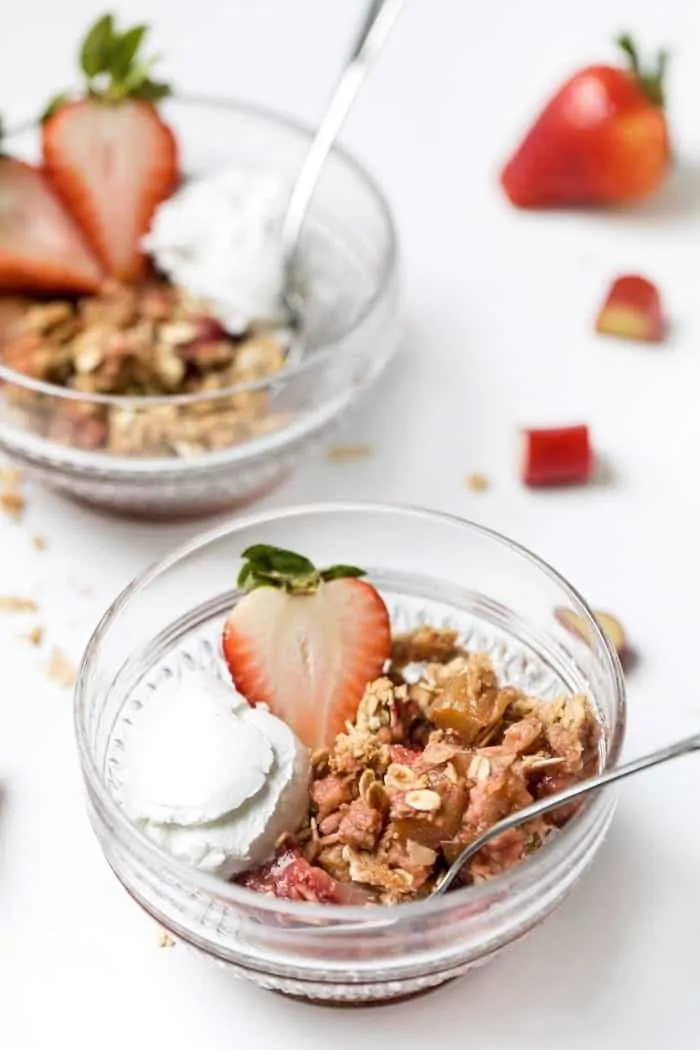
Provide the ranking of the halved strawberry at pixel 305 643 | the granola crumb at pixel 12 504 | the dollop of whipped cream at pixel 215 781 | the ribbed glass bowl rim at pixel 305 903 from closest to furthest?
the ribbed glass bowl rim at pixel 305 903, the dollop of whipped cream at pixel 215 781, the halved strawberry at pixel 305 643, the granola crumb at pixel 12 504

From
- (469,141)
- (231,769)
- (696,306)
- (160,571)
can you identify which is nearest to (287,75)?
(469,141)

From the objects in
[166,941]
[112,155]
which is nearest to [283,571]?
[166,941]

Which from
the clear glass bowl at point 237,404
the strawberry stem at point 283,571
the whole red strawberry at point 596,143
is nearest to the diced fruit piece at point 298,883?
the strawberry stem at point 283,571

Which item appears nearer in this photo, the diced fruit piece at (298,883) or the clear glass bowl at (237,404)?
the diced fruit piece at (298,883)

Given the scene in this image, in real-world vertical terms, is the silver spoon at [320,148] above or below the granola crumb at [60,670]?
above

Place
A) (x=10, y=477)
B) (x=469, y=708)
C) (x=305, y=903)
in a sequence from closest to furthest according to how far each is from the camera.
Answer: (x=305, y=903), (x=469, y=708), (x=10, y=477)

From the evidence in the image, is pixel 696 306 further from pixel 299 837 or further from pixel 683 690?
pixel 299 837

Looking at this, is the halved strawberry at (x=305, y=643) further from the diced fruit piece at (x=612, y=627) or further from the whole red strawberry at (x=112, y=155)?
the whole red strawberry at (x=112, y=155)

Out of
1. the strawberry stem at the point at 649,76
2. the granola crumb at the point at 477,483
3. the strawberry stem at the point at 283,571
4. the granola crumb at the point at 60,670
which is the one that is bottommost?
the granola crumb at the point at 60,670

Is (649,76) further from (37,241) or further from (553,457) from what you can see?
(37,241)
